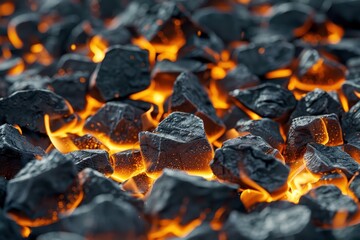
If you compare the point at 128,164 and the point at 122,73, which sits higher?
the point at 122,73

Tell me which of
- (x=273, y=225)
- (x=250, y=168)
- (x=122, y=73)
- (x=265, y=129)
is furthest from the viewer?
(x=122, y=73)

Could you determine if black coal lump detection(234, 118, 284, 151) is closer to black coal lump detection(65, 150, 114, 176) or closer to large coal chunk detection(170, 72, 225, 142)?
large coal chunk detection(170, 72, 225, 142)

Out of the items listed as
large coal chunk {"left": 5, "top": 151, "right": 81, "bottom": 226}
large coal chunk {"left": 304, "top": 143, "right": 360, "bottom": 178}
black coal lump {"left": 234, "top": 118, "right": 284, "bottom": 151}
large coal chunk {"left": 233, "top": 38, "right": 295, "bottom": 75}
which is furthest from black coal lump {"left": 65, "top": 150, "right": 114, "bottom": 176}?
large coal chunk {"left": 233, "top": 38, "right": 295, "bottom": 75}

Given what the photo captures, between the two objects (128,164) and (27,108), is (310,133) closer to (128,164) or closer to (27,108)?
(128,164)

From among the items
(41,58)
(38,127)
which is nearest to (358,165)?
(38,127)

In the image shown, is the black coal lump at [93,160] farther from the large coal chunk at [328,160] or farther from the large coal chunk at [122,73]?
the large coal chunk at [328,160]

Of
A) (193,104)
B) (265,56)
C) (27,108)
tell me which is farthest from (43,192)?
(265,56)

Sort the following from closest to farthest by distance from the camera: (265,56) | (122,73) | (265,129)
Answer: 1. (265,129)
2. (122,73)
3. (265,56)
